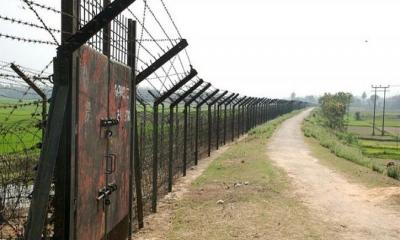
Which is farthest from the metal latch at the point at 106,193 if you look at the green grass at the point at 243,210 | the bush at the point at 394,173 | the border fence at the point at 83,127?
the bush at the point at 394,173

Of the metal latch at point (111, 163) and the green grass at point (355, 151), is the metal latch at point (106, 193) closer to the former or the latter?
the metal latch at point (111, 163)

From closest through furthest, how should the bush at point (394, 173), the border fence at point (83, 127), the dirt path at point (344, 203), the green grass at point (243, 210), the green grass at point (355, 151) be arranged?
the border fence at point (83, 127) → the green grass at point (243, 210) → the dirt path at point (344, 203) → the bush at point (394, 173) → the green grass at point (355, 151)

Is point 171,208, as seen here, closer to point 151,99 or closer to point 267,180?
point 151,99

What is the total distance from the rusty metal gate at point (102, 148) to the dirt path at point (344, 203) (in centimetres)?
408

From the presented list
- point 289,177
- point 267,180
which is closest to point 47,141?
point 267,180

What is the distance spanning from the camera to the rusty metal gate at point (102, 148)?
15.9 ft

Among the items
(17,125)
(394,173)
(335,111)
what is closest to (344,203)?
(394,173)

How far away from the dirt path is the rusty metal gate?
4082mm

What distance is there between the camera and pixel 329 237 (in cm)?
848

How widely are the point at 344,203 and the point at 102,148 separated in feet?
24.1

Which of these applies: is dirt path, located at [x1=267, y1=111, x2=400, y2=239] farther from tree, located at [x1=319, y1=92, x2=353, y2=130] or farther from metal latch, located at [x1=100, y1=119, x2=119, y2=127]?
tree, located at [x1=319, y1=92, x2=353, y2=130]

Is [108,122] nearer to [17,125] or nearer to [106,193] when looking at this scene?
[106,193]

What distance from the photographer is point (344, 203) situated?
1138cm

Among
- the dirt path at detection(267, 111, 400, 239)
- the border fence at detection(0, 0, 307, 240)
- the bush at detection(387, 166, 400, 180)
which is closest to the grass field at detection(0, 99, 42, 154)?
the border fence at detection(0, 0, 307, 240)
